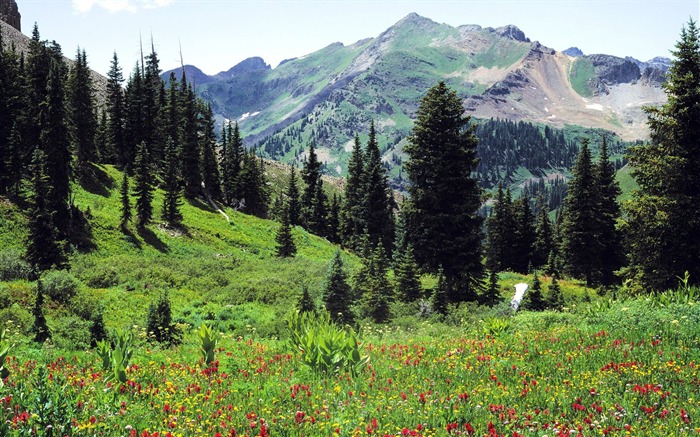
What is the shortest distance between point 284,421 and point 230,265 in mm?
34175

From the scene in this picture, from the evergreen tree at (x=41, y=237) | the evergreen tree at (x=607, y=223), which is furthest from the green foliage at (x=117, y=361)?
the evergreen tree at (x=607, y=223)

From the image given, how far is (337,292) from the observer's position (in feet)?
71.1

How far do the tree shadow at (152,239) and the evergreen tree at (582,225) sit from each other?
4058 cm

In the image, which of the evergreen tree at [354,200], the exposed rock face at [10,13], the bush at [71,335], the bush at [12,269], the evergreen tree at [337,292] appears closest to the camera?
the bush at [71,335]

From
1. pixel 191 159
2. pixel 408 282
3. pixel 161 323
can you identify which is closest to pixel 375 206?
pixel 408 282

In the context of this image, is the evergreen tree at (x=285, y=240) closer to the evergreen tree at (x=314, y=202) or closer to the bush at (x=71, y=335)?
the evergreen tree at (x=314, y=202)

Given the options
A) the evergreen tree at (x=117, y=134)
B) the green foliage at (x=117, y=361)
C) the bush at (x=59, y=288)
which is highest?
the evergreen tree at (x=117, y=134)

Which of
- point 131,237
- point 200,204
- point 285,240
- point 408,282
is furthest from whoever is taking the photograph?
point 200,204

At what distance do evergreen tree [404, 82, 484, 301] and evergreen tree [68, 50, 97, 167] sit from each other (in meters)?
47.5

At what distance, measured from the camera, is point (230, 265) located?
3941 cm

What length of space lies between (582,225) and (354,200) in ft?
88.1

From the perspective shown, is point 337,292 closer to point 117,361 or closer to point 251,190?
point 117,361

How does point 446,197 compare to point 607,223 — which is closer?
point 446,197

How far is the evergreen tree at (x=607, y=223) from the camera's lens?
47.2 meters
